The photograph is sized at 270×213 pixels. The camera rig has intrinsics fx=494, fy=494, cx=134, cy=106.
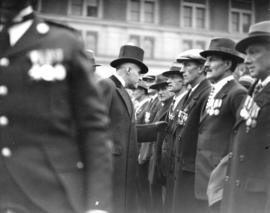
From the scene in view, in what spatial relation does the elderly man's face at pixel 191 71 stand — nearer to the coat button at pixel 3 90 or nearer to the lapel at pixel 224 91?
the lapel at pixel 224 91

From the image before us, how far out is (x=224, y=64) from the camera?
5.66m

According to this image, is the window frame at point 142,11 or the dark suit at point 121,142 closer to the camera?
the dark suit at point 121,142

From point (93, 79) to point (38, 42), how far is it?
1.01ft

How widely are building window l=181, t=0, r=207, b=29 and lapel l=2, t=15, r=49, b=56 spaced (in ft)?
117

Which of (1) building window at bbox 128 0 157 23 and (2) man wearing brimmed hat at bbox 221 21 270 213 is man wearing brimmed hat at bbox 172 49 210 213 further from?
(1) building window at bbox 128 0 157 23

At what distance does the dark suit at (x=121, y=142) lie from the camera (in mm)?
5379

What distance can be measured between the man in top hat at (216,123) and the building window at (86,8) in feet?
98.2

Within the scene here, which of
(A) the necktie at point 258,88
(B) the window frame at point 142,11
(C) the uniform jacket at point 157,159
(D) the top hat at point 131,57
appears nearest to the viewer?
(A) the necktie at point 258,88

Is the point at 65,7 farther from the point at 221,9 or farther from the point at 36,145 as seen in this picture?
the point at 36,145

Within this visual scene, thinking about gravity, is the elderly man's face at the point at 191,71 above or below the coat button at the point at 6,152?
above

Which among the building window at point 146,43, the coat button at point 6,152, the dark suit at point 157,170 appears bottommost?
the dark suit at point 157,170

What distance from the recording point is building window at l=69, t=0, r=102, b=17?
114 feet

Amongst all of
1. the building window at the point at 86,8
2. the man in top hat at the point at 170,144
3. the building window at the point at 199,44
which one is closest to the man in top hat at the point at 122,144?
the man in top hat at the point at 170,144

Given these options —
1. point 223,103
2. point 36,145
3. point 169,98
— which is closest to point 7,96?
point 36,145
